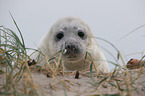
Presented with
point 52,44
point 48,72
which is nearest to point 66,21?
point 52,44

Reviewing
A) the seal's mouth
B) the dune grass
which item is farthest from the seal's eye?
the dune grass

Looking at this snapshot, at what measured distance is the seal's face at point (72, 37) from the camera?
1865 mm

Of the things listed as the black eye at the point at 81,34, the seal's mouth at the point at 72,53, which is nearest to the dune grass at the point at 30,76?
the seal's mouth at the point at 72,53

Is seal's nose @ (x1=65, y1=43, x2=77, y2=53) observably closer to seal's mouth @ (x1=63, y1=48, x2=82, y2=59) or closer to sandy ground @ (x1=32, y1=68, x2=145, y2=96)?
seal's mouth @ (x1=63, y1=48, x2=82, y2=59)

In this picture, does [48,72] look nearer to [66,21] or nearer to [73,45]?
[73,45]

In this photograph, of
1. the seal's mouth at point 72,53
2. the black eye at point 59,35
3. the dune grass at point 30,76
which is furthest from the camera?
the black eye at point 59,35

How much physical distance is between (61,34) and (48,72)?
115cm

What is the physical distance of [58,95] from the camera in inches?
29.0

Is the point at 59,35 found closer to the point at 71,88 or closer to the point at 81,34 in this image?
the point at 81,34

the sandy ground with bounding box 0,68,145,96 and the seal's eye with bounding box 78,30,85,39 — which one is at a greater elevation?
the seal's eye with bounding box 78,30,85,39

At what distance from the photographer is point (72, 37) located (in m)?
2.00

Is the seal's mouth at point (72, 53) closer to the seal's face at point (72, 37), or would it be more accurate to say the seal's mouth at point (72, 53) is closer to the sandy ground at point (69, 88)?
the seal's face at point (72, 37)

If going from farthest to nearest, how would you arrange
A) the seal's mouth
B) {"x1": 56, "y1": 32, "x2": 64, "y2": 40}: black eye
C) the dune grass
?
{"x1": 56, "y1": 32, "x2": 64, "y2": 40}: black eye
the seal's mouth
the dune grass

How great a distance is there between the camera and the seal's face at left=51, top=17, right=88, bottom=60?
1.87 m
